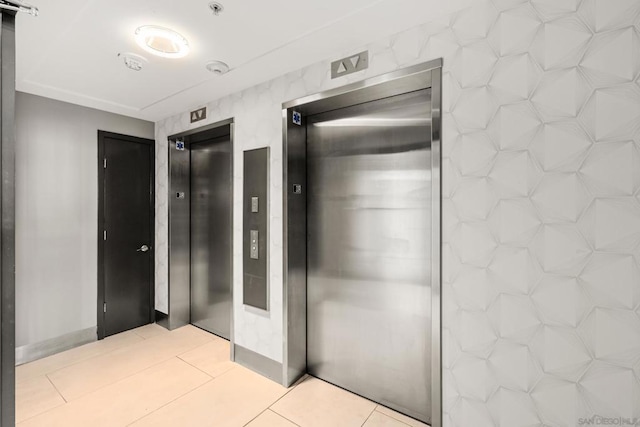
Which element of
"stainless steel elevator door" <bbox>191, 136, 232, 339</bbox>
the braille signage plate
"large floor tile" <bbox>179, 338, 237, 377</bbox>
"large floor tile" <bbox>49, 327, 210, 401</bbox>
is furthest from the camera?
"stainless steel elevator door" <bbox>191, 136, 232, 339</bbox>

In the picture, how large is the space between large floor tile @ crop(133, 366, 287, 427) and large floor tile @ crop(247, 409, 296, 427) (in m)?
0.05

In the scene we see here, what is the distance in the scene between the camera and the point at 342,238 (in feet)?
7.63

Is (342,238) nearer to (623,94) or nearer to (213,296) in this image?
(623,94)

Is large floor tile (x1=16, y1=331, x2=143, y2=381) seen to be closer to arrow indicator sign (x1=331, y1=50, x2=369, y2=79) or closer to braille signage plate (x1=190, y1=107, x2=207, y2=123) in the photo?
braille signage plate (x1=190, y1=107, x2=207, y2=123)

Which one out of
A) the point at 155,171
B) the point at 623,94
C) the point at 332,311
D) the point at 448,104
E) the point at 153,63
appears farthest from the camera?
the point at 155,171

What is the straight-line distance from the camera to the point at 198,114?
10.3 feet

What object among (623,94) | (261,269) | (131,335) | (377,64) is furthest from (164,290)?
(623,94)

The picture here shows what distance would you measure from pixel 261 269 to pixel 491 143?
1.97 m

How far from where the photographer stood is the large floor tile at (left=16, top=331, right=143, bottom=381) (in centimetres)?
261

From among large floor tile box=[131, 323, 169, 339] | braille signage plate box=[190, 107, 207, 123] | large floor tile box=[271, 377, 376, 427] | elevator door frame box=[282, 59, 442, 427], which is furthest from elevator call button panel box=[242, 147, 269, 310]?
large floor tile box=[131, 323, 169, 339]

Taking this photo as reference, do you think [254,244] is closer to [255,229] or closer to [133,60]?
[255,229]

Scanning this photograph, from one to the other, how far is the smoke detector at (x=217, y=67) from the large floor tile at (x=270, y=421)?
261 centimetres

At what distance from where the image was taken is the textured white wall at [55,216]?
2.76 metres

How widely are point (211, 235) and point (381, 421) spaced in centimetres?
252
